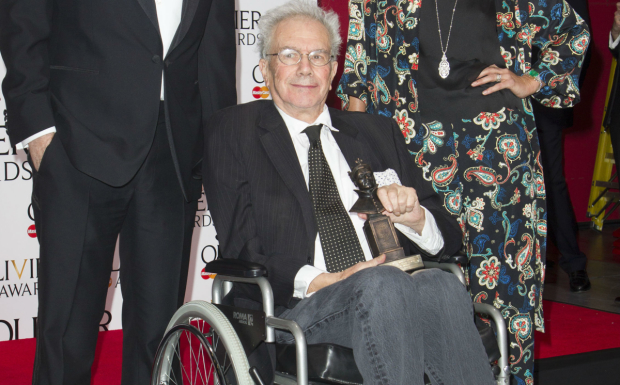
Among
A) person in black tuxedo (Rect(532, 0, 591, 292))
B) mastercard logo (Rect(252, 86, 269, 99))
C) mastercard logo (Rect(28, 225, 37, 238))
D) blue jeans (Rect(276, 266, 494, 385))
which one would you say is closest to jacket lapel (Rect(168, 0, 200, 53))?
blue jeans (Rect(276, 266, 494, 385))

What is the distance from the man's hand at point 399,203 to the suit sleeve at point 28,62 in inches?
37.2

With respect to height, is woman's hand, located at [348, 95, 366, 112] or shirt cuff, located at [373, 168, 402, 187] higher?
woman's hand, located at [348, 95, 366, 112]

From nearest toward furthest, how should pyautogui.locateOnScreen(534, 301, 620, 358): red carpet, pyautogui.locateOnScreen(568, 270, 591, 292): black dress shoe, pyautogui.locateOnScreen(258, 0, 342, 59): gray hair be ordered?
pyautogui.locateOnScreen(258, 0, 342, 59): gray hair < pyautogui.locateOnScreen(534, 301, 620, 358): red carpet < pyautogui.locateOnScreen(568, 270, 591, 292): black dress shoe

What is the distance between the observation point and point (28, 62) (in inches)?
67.6

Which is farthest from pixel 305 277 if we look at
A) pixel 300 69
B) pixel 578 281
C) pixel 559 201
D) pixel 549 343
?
pixel 578 281

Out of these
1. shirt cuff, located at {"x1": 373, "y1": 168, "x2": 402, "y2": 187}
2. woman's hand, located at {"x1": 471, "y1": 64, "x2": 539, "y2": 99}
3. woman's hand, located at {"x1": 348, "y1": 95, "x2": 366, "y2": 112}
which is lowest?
shirt cuff, located at {"x1": 373, "y1": 168, "x2": 402, "y2": 187}

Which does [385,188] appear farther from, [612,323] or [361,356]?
[612,323]

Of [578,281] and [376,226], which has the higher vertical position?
[376,226]

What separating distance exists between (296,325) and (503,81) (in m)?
1.20

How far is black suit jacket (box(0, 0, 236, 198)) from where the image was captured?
173cm

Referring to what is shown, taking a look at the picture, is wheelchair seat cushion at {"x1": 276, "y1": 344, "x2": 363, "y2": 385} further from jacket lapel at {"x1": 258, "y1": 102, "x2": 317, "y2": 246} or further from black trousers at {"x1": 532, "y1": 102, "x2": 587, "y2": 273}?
black trousers at {"x1": 532, "y1": 102, "x2": 587, "y2": 273}

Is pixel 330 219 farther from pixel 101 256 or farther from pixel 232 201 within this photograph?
pixel 101 256

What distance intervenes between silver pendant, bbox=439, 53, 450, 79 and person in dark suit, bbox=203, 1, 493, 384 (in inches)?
10.2

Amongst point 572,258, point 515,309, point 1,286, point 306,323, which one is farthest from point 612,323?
point 1,286
